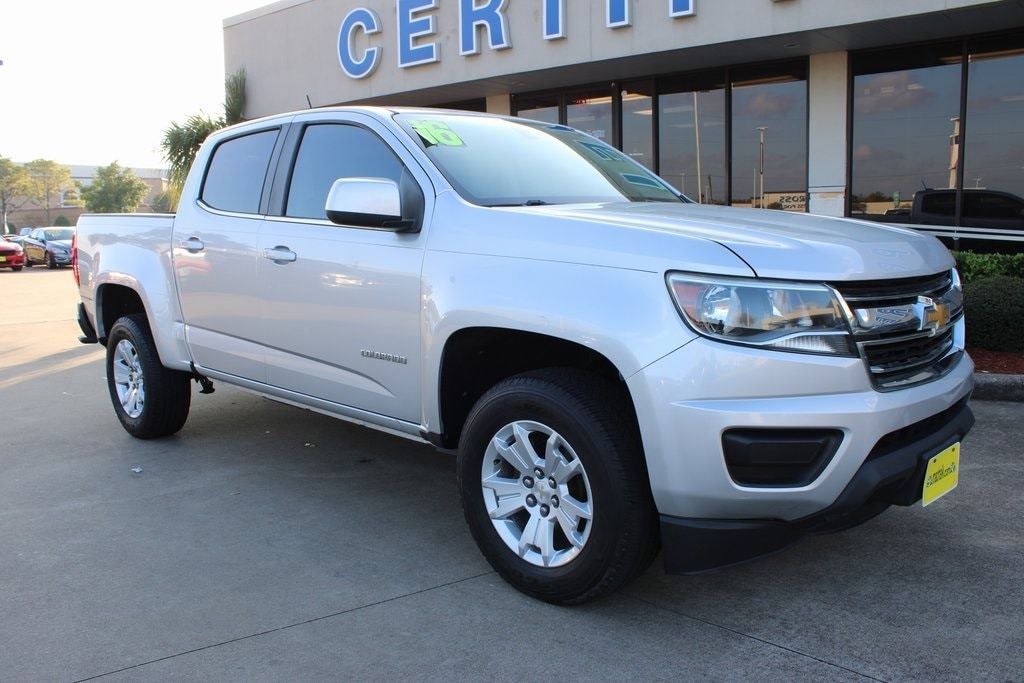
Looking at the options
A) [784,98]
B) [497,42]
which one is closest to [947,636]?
[784,98]

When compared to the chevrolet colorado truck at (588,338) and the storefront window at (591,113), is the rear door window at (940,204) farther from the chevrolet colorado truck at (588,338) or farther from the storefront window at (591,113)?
the chevrolet colorado truck at (588,338)

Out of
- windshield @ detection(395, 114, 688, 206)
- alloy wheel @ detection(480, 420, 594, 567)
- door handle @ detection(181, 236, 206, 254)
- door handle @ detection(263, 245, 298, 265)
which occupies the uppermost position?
windshield @ detection(395, 114, 688, 206)

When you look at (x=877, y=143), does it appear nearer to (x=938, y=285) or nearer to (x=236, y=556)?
(x=938, y=285)

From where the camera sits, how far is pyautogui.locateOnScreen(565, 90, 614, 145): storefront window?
14.2m

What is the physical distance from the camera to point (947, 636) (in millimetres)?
3055

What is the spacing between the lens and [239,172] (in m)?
5.08

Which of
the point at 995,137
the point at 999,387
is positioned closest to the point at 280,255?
the point at 999,387

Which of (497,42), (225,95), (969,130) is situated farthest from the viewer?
(225,95)

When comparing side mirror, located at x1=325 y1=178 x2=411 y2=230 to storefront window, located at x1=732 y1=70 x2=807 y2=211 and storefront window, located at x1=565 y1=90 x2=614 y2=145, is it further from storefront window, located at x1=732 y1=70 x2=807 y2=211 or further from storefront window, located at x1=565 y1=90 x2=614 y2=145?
storefront window, located at x1=565 y1=90 x2=614 y2=145

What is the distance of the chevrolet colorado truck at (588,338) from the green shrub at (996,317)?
3.87m

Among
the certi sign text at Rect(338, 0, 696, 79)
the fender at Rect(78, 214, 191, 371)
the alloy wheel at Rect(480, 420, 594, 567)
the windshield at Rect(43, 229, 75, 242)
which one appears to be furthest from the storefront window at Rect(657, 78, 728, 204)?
Answer: the windshield at Rect(43, 229, 75, 242)

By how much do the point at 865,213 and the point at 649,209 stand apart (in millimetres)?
9115

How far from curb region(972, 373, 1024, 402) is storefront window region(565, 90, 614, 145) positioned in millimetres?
8690

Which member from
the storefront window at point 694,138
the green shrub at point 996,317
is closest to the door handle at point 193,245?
the green shrub at point 996,317
